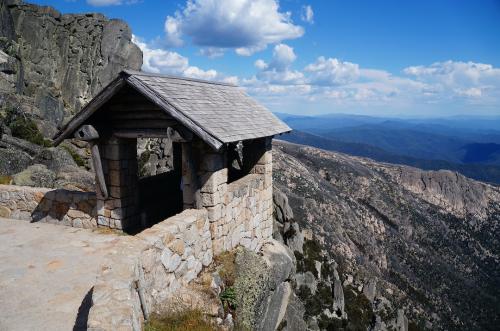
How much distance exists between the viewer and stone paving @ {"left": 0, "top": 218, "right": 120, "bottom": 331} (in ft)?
17.9

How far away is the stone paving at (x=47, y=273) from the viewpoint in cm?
546

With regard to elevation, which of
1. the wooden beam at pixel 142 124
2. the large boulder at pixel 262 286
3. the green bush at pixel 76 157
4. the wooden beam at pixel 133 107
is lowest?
the large boulder at pixel 262 286

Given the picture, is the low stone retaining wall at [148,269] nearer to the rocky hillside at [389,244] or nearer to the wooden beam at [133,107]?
the wooden beam at [133,107]

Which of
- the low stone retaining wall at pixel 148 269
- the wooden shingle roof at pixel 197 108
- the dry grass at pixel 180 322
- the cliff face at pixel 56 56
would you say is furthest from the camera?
the cliff face at pixel 56 56

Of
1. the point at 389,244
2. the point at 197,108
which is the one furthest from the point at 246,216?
the point at 389,244

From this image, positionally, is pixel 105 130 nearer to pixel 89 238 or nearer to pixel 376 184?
pixel 89 238

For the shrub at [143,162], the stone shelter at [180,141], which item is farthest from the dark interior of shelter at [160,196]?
the shrub at [143,162]

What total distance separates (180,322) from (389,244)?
53799mm

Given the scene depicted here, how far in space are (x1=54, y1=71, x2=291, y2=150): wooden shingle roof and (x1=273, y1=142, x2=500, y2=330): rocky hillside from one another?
537 inches

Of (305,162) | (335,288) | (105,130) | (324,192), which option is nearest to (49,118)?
(105,130)

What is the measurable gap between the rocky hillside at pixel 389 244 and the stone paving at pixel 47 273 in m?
15.6

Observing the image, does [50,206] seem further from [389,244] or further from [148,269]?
[389,244]

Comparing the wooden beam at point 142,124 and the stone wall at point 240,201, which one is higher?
the wooden beam at point 142,124

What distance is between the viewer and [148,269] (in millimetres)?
6082
